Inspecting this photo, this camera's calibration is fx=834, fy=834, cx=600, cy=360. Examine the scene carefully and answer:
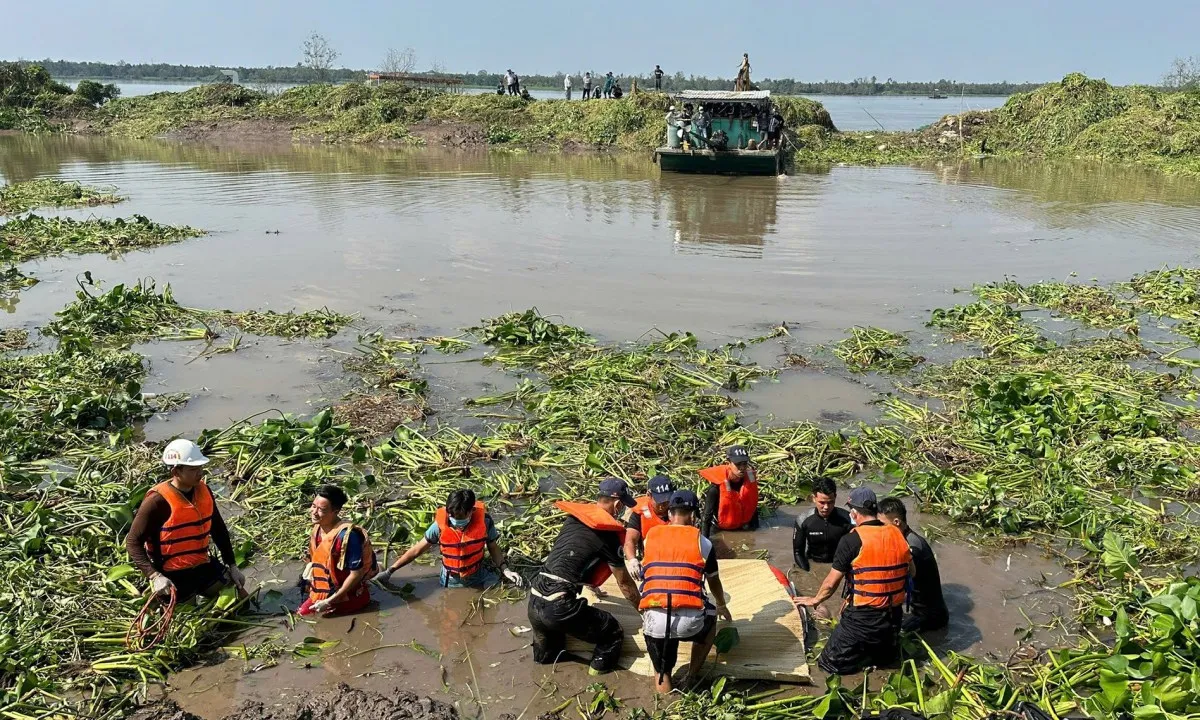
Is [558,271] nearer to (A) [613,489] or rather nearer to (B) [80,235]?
(A) [613,489]

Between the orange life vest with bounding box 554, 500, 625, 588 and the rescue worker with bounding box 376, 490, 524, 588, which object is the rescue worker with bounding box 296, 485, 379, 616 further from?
the orange life vest with bounding box 554, 500, 625, 588

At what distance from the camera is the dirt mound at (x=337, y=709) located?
4.50 m

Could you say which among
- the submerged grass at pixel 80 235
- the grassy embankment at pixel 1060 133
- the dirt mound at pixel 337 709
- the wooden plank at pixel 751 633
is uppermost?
the grassy embankment at pixel 1060 133

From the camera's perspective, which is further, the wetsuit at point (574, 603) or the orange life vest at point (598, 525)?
the orange life vest at point (598, 525)

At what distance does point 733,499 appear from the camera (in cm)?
659

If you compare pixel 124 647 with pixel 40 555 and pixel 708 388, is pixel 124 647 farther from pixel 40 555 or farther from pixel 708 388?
pixel 708 388

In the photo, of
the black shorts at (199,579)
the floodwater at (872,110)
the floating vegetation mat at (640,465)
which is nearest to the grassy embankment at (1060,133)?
the floodwater at (872,110)

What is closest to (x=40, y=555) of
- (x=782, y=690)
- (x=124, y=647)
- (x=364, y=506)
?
(x=124, y=647)

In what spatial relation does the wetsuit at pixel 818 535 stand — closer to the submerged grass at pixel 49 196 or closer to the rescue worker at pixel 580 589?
the rescue worker at pixel 580 589

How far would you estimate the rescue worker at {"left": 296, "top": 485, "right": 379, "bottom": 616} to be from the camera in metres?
5.38

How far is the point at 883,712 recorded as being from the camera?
438 cm

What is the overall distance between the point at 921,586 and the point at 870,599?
609 millimetres

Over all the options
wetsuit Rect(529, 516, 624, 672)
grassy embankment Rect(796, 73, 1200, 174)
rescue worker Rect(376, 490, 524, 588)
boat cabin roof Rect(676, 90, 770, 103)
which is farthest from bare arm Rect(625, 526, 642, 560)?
grassy embankment Rect(796, 73, 1200, 174)

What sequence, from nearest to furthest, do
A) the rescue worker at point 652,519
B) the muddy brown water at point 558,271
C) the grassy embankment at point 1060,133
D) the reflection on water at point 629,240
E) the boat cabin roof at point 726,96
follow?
the rescue worker at point 652,519
the muddy brown water at point 558,271
the reflection on water at point 629,240
the boat cabin roof at point 726,96
the grassy embankment at point 1060,133
